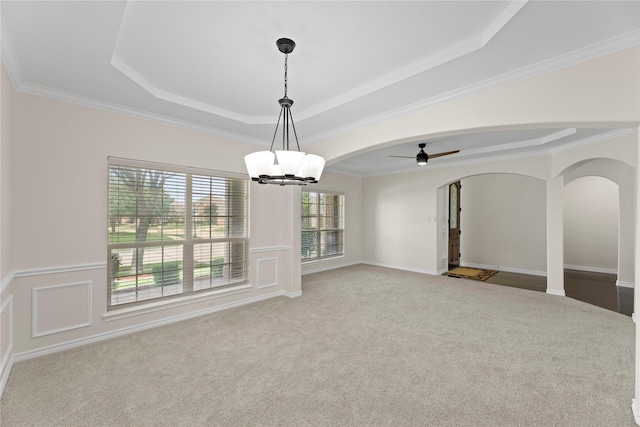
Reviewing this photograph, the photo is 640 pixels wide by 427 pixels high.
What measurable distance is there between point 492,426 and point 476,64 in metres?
2.73

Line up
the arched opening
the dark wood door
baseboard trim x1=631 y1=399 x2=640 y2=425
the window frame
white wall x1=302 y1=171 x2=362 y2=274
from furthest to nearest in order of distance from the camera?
the dark wood door < white wall x1=302 y1=171 x2=362 y2=274 < the window frame < the arched opening < baseboard trim x1=631 y1=399 x2=640 y2=425

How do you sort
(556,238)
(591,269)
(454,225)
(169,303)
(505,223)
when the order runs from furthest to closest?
(454,225)
(505,223)
(591,269)
(556,238)
(169,303)

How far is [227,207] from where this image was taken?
426 cm

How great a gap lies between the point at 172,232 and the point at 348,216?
4.93 metres

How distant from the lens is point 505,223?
7.35 meters

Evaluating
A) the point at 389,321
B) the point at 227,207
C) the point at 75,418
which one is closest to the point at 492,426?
the point at 389,321

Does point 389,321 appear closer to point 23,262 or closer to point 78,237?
point 78,237

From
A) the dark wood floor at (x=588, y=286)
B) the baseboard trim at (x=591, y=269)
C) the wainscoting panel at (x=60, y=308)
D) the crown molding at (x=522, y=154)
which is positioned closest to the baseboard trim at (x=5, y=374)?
the wainscoting panel at (x=60, y=308)

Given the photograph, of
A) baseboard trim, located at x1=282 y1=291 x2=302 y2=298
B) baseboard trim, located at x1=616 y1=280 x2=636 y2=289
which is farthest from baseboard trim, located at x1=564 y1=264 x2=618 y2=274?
baseboard trim, located at x1=282 y1=291 x2=302 y2=298

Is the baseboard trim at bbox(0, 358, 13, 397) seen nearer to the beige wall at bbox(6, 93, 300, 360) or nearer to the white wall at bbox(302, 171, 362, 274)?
the beige wall at bbox(6, 93, 300, 360)

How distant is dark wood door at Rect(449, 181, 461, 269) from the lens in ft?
24.7

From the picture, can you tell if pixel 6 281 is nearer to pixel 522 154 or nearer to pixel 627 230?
pixel 522 154

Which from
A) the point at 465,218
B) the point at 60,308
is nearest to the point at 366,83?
the point at 60,308

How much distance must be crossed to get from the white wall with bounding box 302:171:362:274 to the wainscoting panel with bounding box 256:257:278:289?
2.02 m
